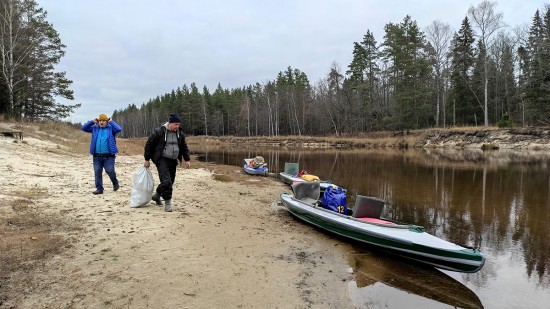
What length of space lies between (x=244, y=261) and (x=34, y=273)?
9.28 feet

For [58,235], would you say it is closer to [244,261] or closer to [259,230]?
[244,261]

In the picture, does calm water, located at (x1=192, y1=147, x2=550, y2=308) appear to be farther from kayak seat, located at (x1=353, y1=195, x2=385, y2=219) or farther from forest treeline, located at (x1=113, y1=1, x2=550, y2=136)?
forest treeline, located at (x1=113, y1=1, x2=550, y2=136)

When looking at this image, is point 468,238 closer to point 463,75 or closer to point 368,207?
point 368,207

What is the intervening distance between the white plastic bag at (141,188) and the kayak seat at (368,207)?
4.78m

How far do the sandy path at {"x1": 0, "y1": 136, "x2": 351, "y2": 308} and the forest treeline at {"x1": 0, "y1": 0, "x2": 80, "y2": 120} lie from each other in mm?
19182

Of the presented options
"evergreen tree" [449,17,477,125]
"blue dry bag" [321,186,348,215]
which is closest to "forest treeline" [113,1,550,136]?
"evergreen tree" [449,17,477,125]

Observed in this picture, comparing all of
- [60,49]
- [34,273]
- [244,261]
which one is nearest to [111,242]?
[34,273]

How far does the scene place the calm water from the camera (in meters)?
5.58

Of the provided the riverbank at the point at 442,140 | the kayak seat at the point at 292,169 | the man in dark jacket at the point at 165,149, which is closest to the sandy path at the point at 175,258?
the man in dark jacket at the point at 165,149

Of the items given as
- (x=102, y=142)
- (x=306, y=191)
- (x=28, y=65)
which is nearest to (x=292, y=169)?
(x=306, y=191)

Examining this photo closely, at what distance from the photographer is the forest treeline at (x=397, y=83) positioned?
27383 mm

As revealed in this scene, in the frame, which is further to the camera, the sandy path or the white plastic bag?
the white plastic bag

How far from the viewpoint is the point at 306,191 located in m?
10.5

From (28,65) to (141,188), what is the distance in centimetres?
2707
